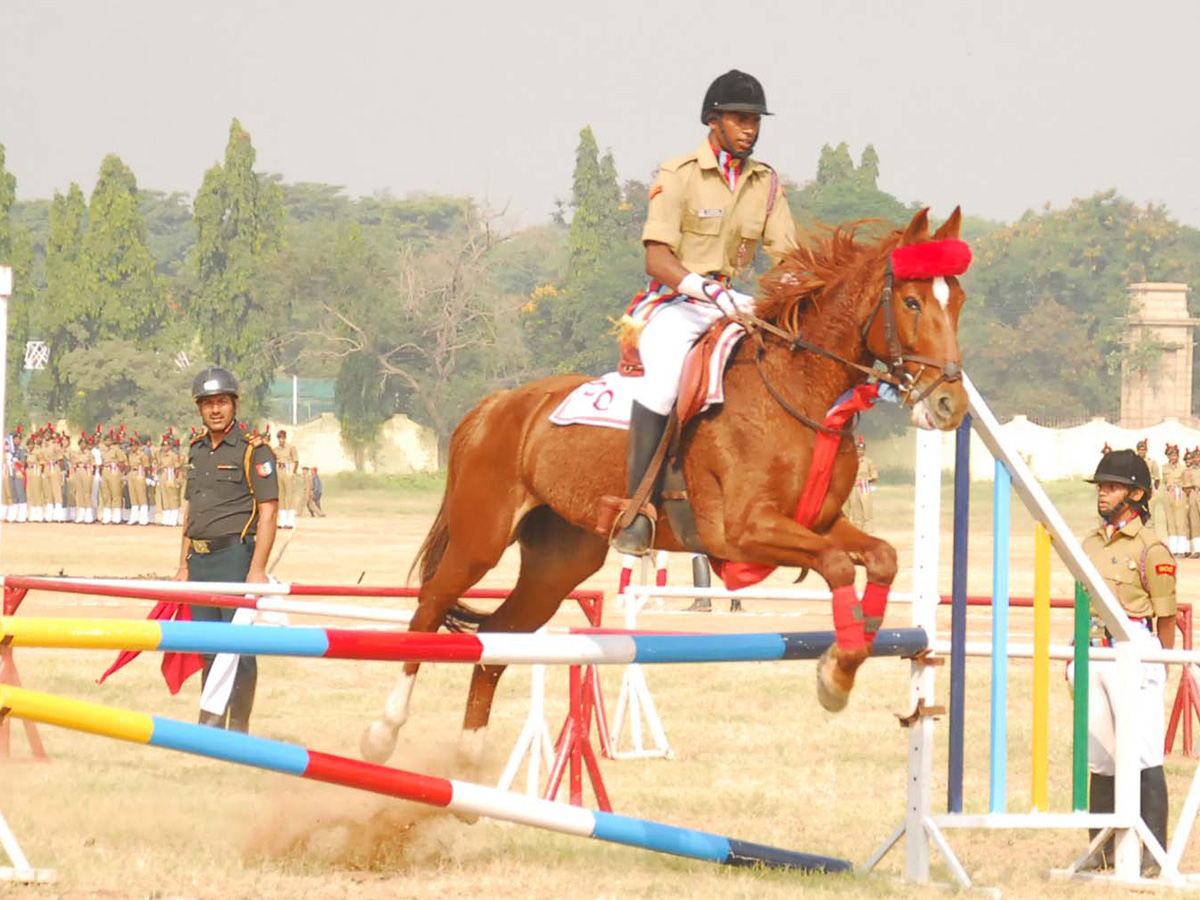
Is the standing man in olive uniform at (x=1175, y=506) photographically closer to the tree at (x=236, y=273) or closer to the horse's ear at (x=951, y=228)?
the horse's ear at (x=951, y=228)

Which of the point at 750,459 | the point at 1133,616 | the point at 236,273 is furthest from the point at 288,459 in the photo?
the point at 750,459

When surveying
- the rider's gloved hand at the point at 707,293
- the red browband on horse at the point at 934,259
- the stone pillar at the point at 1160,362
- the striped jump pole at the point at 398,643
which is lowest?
the striped jump pole at the point at 398,643

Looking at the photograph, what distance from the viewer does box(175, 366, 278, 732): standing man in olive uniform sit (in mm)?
9922

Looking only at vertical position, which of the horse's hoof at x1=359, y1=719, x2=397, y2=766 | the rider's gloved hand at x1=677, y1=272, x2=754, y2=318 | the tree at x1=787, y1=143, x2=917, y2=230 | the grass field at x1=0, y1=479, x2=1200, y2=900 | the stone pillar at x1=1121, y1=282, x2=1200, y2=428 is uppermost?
the tree at x1=787, y1=143, x2=917, y2=230

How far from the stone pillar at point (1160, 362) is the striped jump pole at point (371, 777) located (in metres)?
69.9

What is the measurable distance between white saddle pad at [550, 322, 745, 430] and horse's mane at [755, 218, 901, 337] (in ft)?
0.71

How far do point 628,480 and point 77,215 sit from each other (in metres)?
66.5

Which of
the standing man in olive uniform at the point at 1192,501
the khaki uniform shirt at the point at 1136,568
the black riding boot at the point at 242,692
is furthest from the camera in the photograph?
the standing man in olive uniform at the point at 1192,501

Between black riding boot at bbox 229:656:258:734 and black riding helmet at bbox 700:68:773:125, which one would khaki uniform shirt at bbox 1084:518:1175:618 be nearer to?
black riding helmet at bbox 700:68:773:125

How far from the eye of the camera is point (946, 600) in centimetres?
957

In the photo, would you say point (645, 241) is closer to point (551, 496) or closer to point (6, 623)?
point (551, 496)

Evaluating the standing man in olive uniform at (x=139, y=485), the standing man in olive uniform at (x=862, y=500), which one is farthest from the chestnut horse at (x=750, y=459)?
the standing man in olive uniform at (x=139, y=485)

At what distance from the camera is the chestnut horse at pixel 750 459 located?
6.74 meters

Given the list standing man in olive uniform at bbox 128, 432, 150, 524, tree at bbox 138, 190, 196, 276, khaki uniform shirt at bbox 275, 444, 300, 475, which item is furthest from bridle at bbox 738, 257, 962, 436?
tree at bbox 138, 190, 196, 276
